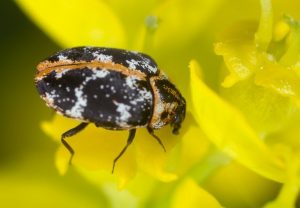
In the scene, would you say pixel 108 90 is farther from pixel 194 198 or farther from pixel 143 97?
pixel 194 198

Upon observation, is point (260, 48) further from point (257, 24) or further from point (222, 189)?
point (222, 189)

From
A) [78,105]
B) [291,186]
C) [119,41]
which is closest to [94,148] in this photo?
[78,105]

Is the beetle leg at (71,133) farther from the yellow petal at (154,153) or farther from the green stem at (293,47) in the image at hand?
the green stem at (293,47)

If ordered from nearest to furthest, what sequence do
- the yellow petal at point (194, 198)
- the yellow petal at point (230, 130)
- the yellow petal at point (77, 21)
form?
1. the yellow petal at point (230, 130)
2. the yellow petal at point (194, 198)
3. the yellow petal at point (77, 21)

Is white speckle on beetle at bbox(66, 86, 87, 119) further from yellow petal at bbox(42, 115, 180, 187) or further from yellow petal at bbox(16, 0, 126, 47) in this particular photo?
yellow petal at bbox(16, 0, 126, 47)

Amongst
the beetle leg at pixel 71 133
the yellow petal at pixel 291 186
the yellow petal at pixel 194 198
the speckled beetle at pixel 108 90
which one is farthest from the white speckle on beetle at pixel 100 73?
the yellow petal at pixel 291 186

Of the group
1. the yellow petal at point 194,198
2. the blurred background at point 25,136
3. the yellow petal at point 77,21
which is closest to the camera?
the yellow petal at point 194,198

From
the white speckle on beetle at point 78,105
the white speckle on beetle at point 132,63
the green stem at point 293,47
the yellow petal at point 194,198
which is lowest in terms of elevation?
the yellow petal at point 194,198
